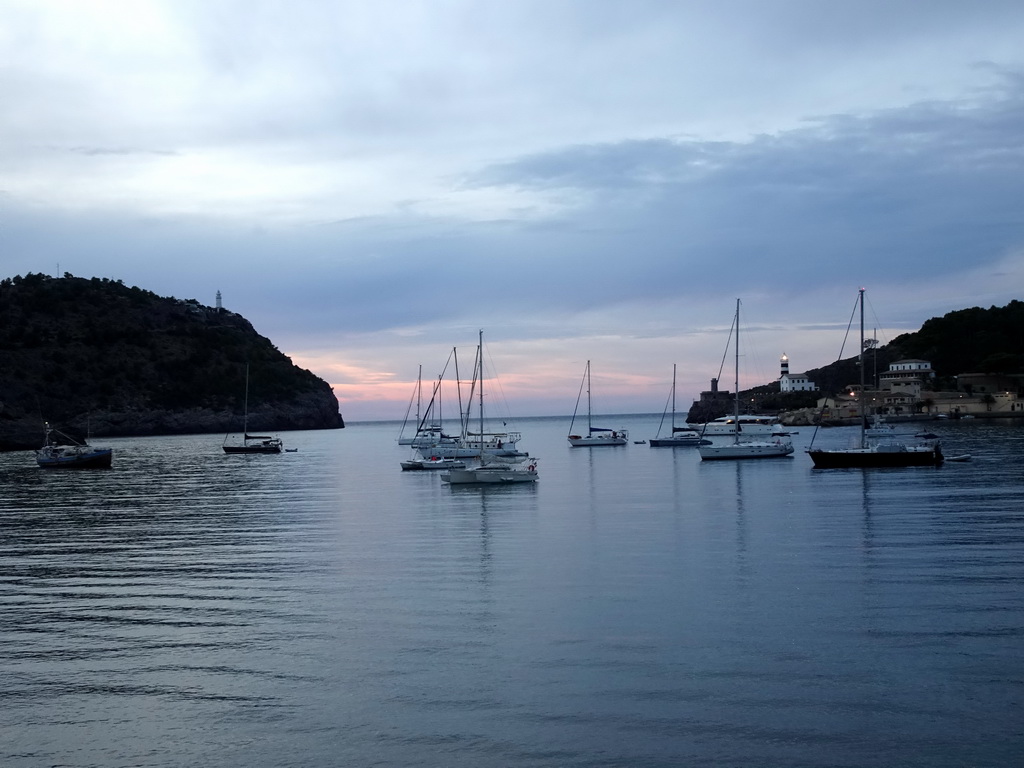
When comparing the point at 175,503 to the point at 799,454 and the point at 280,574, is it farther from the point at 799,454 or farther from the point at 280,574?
the point at 799,454

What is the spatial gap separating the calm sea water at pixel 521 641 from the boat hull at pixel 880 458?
85.3 feet

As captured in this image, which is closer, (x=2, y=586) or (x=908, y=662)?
Result: (x=908, y=662)

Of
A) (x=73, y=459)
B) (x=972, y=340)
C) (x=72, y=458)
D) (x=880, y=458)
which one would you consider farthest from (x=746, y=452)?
(x=972, y=340)

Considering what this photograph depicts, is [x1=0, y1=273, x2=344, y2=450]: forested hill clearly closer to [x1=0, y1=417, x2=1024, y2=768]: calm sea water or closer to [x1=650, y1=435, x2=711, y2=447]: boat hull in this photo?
[x1=650, y1=435, x2=711, y2=447]: boat hull

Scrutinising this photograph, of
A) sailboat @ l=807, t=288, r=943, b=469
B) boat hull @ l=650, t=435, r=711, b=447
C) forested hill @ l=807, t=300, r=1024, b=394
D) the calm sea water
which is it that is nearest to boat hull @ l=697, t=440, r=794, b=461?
sailboat @ l=807, t=288, r=943, b=469

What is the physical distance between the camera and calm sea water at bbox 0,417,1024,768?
11406mm

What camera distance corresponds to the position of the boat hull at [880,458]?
59.8m

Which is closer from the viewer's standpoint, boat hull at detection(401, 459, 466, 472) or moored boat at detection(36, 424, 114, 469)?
boat hull at detection(401, 459, 466, 472)

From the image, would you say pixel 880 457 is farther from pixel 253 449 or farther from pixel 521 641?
pixel 253 449

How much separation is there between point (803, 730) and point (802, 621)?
5902 millimetres

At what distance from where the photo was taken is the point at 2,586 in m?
22.3

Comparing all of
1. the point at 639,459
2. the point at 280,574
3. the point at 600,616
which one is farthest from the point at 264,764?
the point at 639,459

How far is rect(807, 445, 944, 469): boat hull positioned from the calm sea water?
25986mm

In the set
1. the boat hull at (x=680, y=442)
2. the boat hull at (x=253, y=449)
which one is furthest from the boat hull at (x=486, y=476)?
the boat hull at (x=253, y=449)
